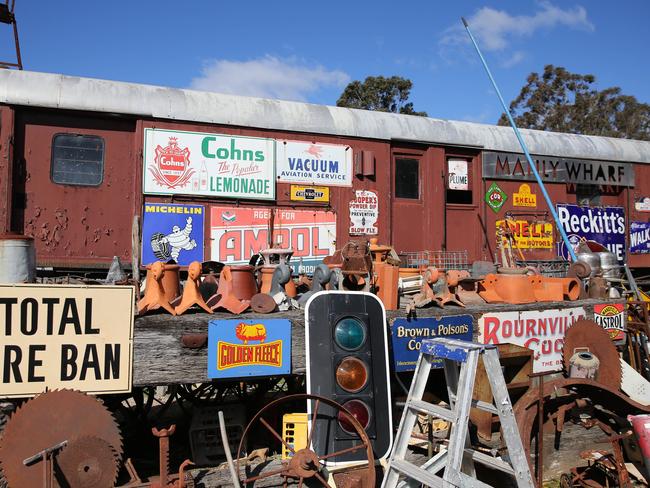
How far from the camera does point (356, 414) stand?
13.0ft

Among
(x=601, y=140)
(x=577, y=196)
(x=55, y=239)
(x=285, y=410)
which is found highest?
(x=601, y=140)

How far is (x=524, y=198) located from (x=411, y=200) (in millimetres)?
2366

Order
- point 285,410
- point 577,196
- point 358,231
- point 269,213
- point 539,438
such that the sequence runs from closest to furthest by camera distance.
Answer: point 539,438, point 285,410, point 269,213, point 358,231, point 577,196

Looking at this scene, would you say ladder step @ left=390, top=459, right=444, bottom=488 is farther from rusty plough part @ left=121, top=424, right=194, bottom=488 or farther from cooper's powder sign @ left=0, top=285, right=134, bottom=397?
cooper's powder sign @ left=0, top=285, right=134, bottom=397

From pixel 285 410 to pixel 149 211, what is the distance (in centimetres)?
375

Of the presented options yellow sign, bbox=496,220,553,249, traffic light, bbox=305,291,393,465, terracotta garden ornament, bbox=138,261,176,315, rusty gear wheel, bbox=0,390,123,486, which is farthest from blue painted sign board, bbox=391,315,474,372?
yellow sign, bbox=496,220,553,249

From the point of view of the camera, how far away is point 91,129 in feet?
23.3

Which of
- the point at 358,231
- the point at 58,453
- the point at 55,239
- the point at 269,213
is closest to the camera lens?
the point at 58,453

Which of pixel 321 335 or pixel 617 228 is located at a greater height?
pixel 617 228

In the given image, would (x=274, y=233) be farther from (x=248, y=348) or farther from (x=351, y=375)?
(x=351, y=375)

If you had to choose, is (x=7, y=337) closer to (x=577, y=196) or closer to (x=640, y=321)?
(x=640, y=321)

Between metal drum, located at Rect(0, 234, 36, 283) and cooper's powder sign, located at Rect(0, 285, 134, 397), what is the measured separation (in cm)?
49

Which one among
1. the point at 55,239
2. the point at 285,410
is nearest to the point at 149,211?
the point at 55,239

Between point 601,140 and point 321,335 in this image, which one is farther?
point 601,140
